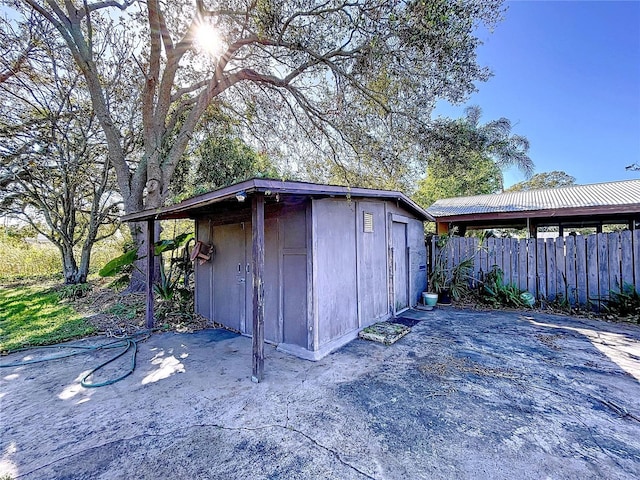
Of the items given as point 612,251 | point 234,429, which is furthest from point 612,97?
point 234,429

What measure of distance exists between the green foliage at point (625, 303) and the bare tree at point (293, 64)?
5.00 meters

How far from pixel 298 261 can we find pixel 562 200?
347 inches

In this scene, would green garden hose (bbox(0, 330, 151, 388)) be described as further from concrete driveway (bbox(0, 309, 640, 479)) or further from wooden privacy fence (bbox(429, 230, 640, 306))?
wooden privacy fence (bbox(429, 230, 640, 306))

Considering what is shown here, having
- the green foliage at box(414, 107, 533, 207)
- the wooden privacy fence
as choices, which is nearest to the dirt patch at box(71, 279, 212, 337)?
the green foliage at box(414, 107, 533, 207)

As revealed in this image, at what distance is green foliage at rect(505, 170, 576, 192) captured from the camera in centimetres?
2286

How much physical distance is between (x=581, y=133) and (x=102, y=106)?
18210 millimetres

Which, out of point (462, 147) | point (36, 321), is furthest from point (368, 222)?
point (36, 321)

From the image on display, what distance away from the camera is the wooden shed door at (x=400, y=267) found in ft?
19.0

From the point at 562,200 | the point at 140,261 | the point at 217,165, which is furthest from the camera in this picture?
the point at 217,165

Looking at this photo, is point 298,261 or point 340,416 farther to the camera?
point 298,261

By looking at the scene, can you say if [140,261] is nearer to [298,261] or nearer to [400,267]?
[298,261]

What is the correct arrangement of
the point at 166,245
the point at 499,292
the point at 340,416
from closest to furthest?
the point at 340,416 < the point at 166,245 < the point at 499,292

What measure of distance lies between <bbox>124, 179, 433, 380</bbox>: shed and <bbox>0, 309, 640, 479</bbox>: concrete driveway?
0.50 m

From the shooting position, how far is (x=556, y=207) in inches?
290
